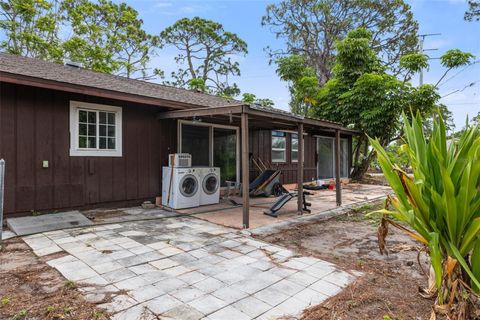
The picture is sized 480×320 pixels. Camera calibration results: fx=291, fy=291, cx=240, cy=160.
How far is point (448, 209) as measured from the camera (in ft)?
6.22

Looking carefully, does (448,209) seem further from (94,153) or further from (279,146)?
(279,146)

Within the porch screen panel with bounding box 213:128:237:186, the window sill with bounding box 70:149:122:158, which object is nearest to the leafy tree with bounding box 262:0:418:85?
the porch screen panel with bounding box 213:128:237:186

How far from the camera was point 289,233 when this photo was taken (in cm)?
458

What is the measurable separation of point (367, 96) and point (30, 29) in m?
15.9

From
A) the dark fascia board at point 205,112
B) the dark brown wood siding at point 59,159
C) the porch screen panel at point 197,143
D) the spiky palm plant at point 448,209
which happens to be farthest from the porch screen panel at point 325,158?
the spiky palm plant at point 448,209

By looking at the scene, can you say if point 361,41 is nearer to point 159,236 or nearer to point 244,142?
point 244,142

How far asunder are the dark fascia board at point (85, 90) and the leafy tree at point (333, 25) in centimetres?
1617

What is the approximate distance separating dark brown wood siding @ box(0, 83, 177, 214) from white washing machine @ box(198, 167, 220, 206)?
108 cm

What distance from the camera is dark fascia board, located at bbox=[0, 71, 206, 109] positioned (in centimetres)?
431

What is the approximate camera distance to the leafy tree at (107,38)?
49.5ft

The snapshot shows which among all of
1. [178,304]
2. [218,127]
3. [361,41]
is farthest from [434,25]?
[178,304]

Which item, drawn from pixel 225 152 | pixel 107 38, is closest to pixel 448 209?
pixel 225 152

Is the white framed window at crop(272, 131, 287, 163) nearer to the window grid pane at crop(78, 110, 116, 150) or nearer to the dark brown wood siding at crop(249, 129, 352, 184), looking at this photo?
the dark brown wood siding at crop(249, 129, 352, 184)

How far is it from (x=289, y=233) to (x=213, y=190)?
102 inches
